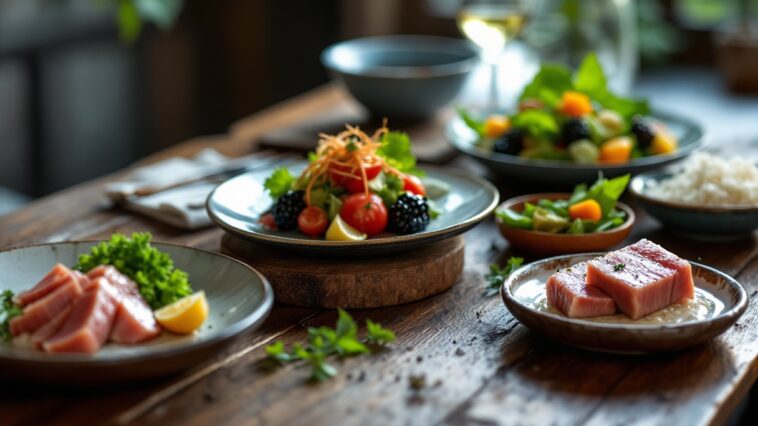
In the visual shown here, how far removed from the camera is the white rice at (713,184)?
214cm

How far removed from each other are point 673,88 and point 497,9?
1.17 meters

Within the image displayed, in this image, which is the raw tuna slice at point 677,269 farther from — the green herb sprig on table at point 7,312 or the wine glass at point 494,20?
the wine glass at point 494,20

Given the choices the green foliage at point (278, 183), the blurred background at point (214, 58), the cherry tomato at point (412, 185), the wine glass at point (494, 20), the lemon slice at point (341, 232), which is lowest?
the blurred background at point (214, 58)

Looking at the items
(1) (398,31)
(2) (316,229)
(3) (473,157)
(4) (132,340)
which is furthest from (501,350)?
(1) (398,31)

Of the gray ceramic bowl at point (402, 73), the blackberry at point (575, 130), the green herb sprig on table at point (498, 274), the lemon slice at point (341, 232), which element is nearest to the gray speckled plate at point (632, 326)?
the green herb sprig on table at point (498, 274)

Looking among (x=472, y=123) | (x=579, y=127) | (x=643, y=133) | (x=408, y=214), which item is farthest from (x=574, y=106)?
(x=408, y=214)

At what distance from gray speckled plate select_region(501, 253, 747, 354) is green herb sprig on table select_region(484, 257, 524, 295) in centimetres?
20

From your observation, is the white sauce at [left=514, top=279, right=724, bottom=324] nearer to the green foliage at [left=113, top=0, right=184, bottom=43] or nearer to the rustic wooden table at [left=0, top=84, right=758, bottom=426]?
the rustic wooden table at [left=0, top=84, right=758, bottom=426]

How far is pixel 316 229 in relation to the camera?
190 centimetres

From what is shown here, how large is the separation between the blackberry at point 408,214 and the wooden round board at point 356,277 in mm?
58

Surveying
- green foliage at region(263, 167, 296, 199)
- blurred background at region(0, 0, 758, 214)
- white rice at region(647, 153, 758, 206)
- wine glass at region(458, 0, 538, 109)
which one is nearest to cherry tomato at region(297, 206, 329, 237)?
green foliage at region(263, 167, 296, 199)

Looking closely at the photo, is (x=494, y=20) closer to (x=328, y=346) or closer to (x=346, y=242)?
(x=346, y=242)

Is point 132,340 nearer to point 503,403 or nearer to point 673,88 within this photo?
point 503,403

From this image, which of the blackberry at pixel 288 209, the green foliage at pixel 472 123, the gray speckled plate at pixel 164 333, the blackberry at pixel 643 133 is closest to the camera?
the gray speckled plate at pixel 164 333
